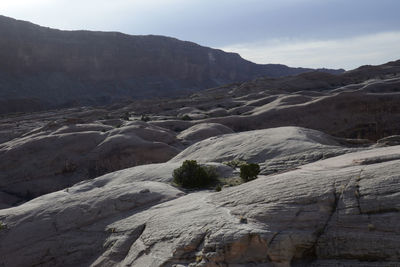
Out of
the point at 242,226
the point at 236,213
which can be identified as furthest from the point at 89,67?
the point at 242,226

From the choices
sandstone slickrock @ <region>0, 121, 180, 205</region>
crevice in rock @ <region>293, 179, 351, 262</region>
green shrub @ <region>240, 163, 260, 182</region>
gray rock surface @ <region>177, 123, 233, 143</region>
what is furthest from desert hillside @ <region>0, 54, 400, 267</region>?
gray rock surface @ <region>177, 123, 233, 143</region>

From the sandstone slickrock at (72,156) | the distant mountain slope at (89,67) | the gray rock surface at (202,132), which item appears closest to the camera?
the sandstone slickrock at (72,156)

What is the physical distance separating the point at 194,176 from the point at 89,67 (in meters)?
113

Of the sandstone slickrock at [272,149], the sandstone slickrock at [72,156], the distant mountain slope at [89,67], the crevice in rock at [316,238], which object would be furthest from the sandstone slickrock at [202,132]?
the distant mountain slope at [89,67]

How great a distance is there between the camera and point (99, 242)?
42.6ft

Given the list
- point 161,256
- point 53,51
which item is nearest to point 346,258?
point 161,256

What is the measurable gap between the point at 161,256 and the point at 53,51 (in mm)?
112096

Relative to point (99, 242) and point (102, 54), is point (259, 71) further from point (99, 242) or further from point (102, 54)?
point (99, 242)

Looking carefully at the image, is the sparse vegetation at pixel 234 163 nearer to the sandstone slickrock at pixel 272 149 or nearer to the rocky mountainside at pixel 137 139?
the sandstone slickrock at pixel 272 149

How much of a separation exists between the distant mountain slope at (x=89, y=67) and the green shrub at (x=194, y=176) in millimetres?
85330

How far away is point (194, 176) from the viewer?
15273 mm

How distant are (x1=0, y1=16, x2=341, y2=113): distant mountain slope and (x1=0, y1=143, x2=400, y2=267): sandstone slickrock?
85.5m

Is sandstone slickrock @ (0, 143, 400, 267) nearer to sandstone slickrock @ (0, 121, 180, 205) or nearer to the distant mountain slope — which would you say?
sandstone slickrock @ (0, 121, 180, 205)

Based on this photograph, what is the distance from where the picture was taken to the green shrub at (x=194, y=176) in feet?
49.9
